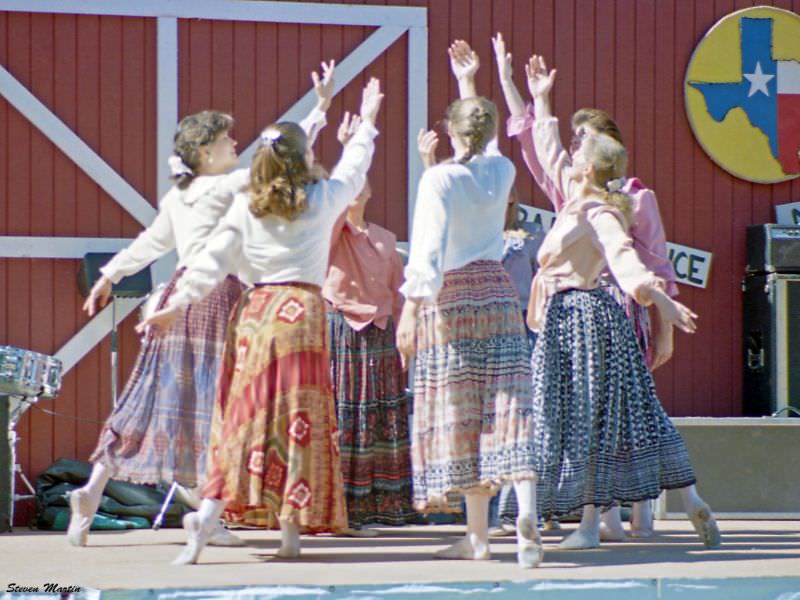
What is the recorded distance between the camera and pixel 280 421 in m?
5.48

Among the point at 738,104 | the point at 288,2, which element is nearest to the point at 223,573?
the point at 288,2

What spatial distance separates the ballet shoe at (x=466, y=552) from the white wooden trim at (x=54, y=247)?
3.10 m

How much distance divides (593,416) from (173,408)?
1638 millimetres

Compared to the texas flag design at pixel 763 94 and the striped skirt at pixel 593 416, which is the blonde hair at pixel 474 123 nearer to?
the striped skirt at pixel 593 416

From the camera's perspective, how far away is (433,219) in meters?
5.43

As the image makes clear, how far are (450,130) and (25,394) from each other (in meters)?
2.73

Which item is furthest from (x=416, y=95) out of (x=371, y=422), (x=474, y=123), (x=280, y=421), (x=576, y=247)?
(x=280, y=421)

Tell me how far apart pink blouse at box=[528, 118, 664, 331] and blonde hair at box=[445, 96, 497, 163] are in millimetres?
505

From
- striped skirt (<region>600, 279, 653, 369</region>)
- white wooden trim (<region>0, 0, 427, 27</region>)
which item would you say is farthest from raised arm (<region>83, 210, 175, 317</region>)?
white wooden trim (<region>0, 0, 427, 27</region>)

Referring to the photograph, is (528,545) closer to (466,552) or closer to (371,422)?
(466,552)

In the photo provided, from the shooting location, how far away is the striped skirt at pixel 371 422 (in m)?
6.70

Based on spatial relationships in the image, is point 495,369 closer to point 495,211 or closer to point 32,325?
point 495,211

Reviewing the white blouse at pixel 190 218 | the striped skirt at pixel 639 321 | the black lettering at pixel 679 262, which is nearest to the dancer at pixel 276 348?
the white blouse at pixel 190 218

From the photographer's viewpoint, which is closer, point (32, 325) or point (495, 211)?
point (495, 211)
